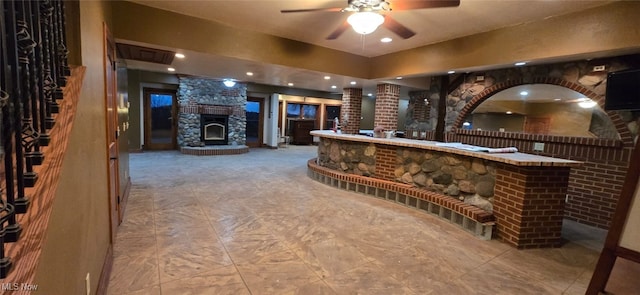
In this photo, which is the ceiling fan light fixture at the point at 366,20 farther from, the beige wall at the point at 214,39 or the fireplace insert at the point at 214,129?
the fireplace insert at the point at 214,129

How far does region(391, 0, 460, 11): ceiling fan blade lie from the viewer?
2.41 metres

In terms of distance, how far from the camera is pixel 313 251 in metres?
2.56

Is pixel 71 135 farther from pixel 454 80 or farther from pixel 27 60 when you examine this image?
pixel 454 80

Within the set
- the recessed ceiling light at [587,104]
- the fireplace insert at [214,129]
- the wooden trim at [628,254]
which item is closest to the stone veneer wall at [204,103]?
the fireplace insert at [214,129]

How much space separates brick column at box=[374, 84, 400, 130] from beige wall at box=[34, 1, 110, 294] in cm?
467

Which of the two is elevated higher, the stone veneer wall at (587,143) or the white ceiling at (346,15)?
the white ceiling at (346,15)

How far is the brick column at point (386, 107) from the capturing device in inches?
229

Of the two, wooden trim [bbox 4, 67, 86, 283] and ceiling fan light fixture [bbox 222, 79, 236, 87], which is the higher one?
ceiling fan light fixture [bbox 222, 79, 236, 87]

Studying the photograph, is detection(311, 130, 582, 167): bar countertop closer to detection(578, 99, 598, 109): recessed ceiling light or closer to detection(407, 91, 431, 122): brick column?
detection(578, 99, 598, 109): recessed ceiling light

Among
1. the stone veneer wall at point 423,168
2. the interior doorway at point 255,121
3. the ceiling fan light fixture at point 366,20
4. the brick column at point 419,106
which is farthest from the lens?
the interior doorway at point 255,121

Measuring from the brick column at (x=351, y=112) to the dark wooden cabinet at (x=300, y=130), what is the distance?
4815mm

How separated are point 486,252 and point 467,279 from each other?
66cm

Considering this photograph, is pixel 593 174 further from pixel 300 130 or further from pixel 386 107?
pixel 300 130

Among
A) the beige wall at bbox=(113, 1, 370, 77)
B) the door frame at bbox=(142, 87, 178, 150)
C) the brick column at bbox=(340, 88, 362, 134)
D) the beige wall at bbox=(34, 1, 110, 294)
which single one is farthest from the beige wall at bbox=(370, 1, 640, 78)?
the door frame at bbox=(142, 87, 178, 150)
